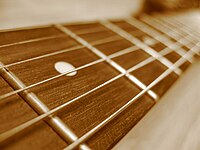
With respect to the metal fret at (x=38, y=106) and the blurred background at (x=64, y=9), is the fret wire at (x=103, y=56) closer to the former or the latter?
the blurred background at (x=64, y=9)

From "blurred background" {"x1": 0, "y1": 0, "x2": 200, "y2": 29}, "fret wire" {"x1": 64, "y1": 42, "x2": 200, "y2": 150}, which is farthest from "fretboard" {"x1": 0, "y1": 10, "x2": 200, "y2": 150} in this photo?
"blurred background" {"x1": 0, "y1": 0, "x2": 200, "y2": 29}

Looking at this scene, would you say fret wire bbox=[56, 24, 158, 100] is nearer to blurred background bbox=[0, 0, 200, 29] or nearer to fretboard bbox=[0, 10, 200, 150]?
fretboard bbox=[0, 10, 200, 150]

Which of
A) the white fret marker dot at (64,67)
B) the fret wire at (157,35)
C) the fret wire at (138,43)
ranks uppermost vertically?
the white fret marker dot at (64,67)

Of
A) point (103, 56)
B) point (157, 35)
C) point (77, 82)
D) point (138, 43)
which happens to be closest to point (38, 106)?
point (77, 82)

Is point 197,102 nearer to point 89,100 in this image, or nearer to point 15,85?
point 89,100

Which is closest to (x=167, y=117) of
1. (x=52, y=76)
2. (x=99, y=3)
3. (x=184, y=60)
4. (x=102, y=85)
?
(x=102, y=85)

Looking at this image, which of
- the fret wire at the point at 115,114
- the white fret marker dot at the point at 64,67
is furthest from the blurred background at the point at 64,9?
the fret wire at the point at 115,114

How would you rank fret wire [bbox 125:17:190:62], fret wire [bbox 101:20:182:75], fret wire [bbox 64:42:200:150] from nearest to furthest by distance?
fret wire [bbox 64:42:200:150] < fret wire [bbox 101:20:182:75] < fret wire [bbox 125:17:190:62]
